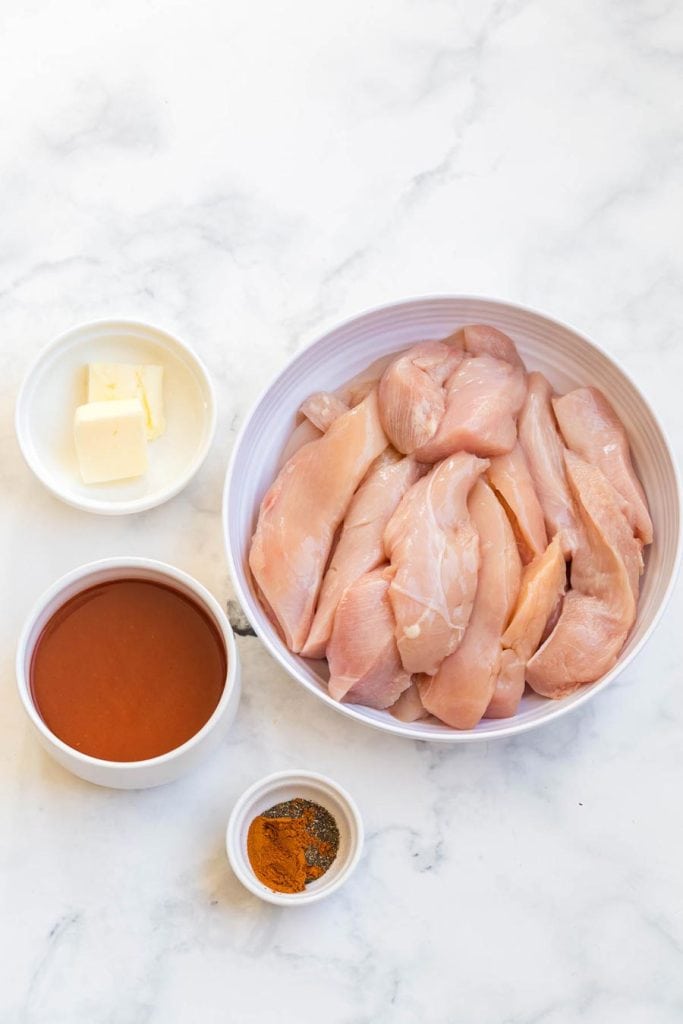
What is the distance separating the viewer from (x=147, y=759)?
1.79 metres

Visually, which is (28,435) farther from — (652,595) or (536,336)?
(652,595)

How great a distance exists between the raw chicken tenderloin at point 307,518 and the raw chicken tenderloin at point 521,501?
0.18 m

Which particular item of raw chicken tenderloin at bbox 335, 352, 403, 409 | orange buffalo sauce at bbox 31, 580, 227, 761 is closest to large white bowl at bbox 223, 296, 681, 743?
raw chicken tenderloin at bbox 335, 352, 403, 409

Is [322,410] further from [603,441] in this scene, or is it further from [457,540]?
[603,441]

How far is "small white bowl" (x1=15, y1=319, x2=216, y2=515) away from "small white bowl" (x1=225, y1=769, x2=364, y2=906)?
0.47 metres

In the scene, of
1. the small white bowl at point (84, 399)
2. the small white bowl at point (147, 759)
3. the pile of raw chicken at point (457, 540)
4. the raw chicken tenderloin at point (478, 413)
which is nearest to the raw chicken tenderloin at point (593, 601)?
the pile of raw chicken at point (457, 540)

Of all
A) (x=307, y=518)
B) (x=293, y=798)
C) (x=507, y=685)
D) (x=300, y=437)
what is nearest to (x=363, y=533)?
(x=307, y=518)

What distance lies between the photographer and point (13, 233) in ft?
6.84

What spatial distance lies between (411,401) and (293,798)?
0.62 m

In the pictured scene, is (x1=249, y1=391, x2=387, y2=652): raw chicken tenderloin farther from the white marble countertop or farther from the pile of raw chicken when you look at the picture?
the white marble countertop

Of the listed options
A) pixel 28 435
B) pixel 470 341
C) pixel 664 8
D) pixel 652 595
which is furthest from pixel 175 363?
pixel 664 8

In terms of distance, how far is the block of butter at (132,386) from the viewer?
1968mm

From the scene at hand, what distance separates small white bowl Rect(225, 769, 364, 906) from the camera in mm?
1790

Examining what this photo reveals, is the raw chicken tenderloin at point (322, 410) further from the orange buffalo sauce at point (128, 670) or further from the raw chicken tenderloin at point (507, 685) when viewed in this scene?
the raw chicken tenderloin at point (507, 685)
